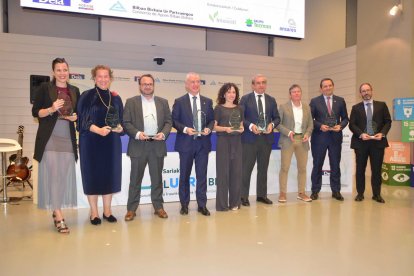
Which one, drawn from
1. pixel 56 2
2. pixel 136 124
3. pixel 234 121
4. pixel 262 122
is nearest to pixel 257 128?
pixel 262 122

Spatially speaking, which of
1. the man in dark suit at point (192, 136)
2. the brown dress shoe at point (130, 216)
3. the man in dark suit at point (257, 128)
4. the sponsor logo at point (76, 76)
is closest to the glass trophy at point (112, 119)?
the man in dark suit at point (192, 136)

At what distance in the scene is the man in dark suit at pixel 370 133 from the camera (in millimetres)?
4668

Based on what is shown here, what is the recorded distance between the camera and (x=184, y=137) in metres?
3.99

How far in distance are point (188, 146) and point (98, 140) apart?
38.5 inches

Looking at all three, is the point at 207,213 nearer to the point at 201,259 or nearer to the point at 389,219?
the point at 201,259

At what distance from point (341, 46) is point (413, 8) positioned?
3.22 metres

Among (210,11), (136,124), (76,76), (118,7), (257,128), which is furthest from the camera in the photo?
(76,76)

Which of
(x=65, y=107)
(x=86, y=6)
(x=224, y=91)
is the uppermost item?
(x=86, y=6)

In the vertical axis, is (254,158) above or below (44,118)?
below

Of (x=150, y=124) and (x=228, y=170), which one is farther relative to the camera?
(x=228, y=170)

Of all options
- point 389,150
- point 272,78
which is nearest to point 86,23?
point 272,78

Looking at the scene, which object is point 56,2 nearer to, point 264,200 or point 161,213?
point 161,213

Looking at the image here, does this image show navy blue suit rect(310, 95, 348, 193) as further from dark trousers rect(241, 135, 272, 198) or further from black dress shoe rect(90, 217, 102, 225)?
black dress shoe rect(90, 217, 102, 225)

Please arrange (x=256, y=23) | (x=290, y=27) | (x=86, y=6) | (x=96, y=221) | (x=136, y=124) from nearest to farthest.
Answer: (x=96, y=221) → (x=136, y=124) → (x=86, y=6) → (x=256, y=23) → (x=290, y=27)
